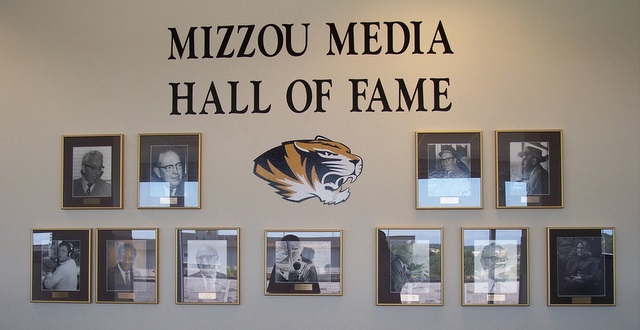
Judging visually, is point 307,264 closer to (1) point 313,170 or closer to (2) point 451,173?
(1) point 313,170

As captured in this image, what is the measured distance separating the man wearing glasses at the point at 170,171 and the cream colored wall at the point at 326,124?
0.17 m

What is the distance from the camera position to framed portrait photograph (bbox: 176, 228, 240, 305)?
4395 millimetres

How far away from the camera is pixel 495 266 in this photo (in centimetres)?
428

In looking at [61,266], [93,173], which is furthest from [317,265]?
[61,266]

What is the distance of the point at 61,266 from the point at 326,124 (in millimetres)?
2134

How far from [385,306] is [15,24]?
3332 millimetres

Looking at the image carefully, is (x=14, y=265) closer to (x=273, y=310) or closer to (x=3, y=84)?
(x=3, y=84)

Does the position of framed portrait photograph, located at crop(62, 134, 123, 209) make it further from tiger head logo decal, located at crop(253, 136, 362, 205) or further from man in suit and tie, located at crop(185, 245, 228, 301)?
tiger head logo decal, located at crop(253, 136, 362, 205)

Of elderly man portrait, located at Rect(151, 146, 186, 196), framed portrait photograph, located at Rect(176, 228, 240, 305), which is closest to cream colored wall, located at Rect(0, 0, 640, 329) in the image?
framed portrait photograph, located at Rect(176, 228, 240, 305)

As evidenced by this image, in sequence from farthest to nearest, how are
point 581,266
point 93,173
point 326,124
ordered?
point 93,173
point 326,124
point 581,266

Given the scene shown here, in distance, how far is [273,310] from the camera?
438cm

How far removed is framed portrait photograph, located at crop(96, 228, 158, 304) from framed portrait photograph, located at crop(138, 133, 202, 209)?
0.25 m

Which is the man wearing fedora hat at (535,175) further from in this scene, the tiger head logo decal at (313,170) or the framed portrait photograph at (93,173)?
the framed portrait photograph at (93,173)

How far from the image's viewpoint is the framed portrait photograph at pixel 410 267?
430cm
